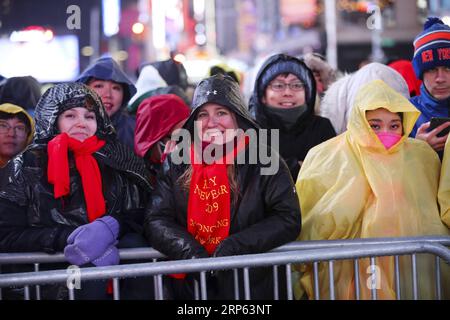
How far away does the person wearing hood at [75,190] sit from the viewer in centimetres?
418

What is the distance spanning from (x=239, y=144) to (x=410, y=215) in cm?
117

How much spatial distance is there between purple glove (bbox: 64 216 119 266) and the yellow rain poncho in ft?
4.20

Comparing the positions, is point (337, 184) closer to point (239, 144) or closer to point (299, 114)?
point (239, 144)

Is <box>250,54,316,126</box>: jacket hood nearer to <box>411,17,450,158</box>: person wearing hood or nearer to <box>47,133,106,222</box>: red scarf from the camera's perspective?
<box>411,17,450,158</box>: person wearing hood

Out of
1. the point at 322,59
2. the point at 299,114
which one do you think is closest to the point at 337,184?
the point at 299,114

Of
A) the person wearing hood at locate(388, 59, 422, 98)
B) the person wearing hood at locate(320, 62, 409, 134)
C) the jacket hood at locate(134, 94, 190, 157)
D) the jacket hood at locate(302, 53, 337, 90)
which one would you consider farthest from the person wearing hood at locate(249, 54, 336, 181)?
the person wearing hood at locate(388, 59, 422, 98)

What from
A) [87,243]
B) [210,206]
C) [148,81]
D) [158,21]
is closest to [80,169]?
[87,243]

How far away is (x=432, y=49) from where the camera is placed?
561 cm

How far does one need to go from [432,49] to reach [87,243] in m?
3.30

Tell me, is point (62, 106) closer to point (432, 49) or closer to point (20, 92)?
point (20, 92)

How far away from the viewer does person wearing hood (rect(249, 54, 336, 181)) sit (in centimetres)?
564

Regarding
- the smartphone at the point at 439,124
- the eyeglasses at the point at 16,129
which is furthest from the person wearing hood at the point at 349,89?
the eyeglasses at the point at 16,129

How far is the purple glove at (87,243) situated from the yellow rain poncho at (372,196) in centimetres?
128

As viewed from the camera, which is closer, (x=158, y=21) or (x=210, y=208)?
(x=210, y=208)
